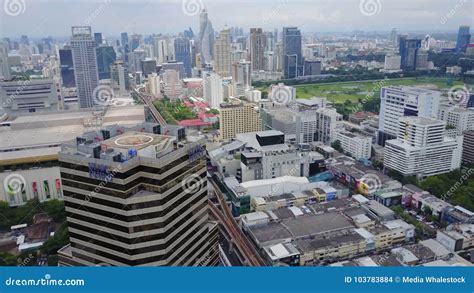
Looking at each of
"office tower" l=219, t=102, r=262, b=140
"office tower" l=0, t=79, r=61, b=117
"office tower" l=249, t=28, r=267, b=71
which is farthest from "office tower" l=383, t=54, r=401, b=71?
"office tower" l=0, t=79, r=61, b=117

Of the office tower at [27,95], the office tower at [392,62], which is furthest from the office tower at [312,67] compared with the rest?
the office tower at [27,95]

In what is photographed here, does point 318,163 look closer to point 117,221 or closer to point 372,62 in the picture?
point 117,221

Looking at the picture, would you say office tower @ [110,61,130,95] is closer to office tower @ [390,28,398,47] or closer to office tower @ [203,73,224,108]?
office tower @ [203,73,224,108]

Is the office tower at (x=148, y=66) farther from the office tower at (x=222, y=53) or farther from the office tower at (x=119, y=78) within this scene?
the office tower at (x=222, y=53)

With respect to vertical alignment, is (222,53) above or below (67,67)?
above

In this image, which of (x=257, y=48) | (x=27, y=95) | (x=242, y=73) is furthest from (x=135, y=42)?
(x=27, y=95)

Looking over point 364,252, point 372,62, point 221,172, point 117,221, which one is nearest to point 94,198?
point 117,221

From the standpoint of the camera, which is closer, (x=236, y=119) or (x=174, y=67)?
(x=236, y=119)

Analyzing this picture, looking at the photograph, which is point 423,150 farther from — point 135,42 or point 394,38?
point 135,42
